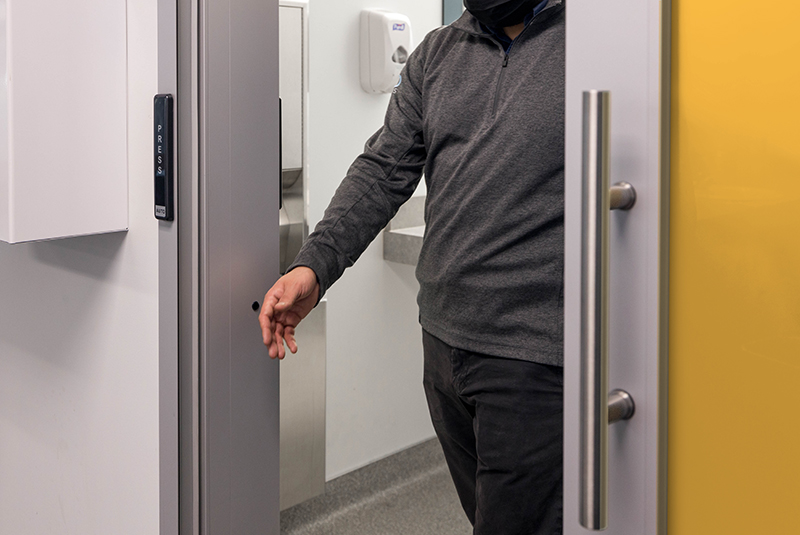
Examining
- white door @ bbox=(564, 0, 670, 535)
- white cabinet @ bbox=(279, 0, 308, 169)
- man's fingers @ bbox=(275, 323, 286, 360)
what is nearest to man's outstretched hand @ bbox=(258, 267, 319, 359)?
man's fingers @ bbox=(275, 323, 286, 360)

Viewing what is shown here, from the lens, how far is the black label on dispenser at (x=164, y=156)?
118 cm

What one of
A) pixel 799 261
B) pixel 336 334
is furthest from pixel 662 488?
pixel 336 334

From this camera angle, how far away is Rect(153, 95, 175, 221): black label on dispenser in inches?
46.6

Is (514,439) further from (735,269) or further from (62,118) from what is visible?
(62,118)

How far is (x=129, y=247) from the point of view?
132 cm

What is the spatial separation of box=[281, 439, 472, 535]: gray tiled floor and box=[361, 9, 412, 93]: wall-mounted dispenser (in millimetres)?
1284

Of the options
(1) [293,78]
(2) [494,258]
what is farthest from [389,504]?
(2) [494,258]

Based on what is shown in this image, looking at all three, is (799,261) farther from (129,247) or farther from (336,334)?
(336,334)

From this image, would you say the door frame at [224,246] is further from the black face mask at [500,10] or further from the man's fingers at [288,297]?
the black face mask at [500,10]

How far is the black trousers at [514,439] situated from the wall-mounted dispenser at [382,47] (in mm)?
1355

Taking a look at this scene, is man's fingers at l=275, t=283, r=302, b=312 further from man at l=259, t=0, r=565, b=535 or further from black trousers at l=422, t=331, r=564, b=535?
black trousers at l=422, t=331, r=564, b=535

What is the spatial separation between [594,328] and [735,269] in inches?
4.4

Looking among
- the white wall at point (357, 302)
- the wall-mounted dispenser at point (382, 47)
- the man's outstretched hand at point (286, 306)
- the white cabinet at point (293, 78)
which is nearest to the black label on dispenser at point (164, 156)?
the man's outstretched hand at point (286, 306)

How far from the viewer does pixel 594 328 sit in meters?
0.55
